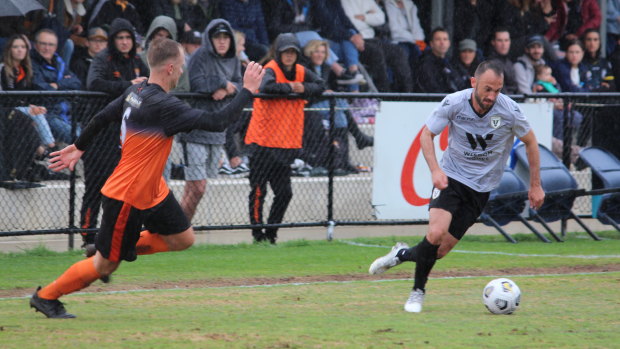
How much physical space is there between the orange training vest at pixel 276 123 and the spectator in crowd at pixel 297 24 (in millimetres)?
3649

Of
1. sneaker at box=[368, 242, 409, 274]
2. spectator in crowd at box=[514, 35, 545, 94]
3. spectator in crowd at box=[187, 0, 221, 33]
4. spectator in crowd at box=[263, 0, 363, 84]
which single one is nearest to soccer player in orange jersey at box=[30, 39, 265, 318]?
sneaker at box=[368, 242, 409, 274]

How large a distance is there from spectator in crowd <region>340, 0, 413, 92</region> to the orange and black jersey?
9775 millimetres

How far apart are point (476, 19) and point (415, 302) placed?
37.6ft

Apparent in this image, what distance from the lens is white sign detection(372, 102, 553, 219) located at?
40.1 feet

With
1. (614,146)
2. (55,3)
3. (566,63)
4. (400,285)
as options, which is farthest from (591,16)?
(400,285)

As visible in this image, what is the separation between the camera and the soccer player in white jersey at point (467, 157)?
25.4 ft

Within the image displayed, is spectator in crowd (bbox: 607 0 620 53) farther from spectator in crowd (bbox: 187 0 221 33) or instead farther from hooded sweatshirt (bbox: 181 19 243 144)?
hooded sweatshirt (bbox: 181 19 243 144)

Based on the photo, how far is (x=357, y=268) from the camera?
33.9ft

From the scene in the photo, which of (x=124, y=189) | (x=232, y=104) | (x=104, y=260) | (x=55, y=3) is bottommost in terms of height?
(x=104, y=260)

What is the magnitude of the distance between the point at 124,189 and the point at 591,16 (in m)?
14.3

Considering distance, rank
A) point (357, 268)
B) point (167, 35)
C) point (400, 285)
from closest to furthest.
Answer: point (400, 285), point (357, 268), point (167, 35)

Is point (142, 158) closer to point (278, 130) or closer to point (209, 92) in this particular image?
point (209, 92)

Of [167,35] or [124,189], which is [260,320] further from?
[167,35]

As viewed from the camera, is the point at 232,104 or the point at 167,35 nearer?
the point at 232,104
